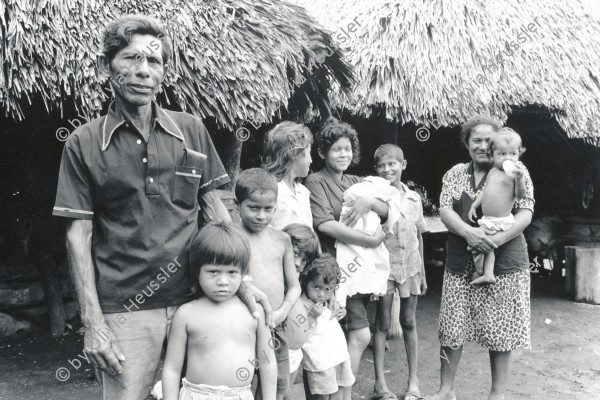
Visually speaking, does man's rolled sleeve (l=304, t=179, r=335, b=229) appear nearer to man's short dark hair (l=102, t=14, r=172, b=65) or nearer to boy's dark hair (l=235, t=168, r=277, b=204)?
boy's dark hair (l=235, t=168, r=277, b=204)

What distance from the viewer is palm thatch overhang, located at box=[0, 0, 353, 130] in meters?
3.47

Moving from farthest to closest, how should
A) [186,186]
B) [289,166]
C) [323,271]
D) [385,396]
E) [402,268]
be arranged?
[402,268] → [385,396] → [289,166] → [323,271] → [186,186]

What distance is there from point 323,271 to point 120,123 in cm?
134

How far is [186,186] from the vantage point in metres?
2.16

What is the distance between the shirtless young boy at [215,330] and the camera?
2193 millimetres

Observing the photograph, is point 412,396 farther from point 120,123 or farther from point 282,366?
point 120,123

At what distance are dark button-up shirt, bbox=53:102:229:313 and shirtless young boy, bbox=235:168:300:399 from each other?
0.55m

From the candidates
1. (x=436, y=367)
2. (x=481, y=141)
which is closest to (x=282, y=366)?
(x=481, y=141)

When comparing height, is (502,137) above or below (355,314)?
above

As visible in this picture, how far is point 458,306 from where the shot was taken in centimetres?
356

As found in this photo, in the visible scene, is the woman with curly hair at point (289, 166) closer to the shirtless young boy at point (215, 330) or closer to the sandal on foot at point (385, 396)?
the shirtless young boy at point (215, 330)

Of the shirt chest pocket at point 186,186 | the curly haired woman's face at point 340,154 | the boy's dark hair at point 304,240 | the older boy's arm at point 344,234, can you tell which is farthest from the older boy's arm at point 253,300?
the curly haired woman's face at point 340,154

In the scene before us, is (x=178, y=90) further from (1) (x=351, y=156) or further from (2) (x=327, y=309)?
(2) (x=327, y=309)

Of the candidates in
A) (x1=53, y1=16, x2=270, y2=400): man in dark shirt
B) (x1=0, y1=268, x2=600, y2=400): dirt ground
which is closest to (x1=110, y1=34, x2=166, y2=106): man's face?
(x1=53, y1=16, x2=270, y2=400): man in dark shirt
